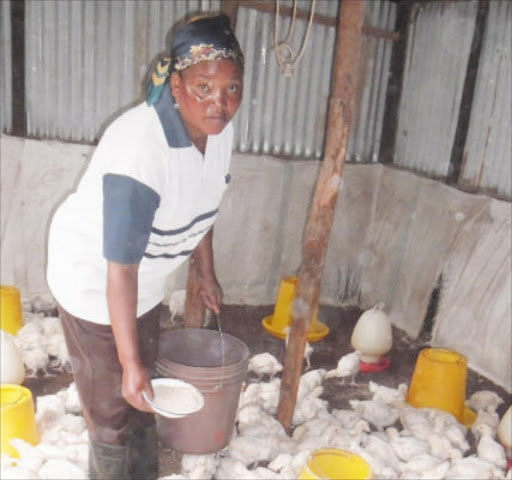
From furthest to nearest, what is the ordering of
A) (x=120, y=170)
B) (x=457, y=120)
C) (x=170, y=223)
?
(x=457, y=120) < (x=170, y=223) < (x=120, y=170)

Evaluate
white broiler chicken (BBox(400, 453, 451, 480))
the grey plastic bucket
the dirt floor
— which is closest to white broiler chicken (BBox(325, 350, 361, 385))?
the dirt floor

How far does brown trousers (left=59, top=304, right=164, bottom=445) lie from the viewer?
2.00 meters

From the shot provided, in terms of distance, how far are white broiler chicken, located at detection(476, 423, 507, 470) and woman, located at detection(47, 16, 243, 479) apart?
1.70m

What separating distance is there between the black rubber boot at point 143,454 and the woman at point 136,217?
0.10 metres

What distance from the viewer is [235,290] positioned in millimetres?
4879

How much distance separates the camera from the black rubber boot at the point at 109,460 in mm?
2174

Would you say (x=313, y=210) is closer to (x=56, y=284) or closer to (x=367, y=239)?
(x=56, y=284)

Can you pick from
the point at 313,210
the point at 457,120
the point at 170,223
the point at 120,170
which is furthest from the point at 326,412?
the point at 457,120

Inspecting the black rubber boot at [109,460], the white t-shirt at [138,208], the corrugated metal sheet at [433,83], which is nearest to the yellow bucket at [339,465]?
the black rubber boot at [109,460]

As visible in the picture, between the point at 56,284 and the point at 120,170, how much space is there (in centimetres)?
60

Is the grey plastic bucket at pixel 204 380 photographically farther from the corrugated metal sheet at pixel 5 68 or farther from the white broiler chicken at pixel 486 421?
the corrugated metal sheet at pixel 5 68

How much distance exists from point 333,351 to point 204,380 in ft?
6.38

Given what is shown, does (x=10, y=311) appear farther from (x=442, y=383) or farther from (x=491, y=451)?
(x=491, y=451)

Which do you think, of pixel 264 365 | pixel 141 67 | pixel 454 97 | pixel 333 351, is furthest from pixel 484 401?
pixel 141 67
